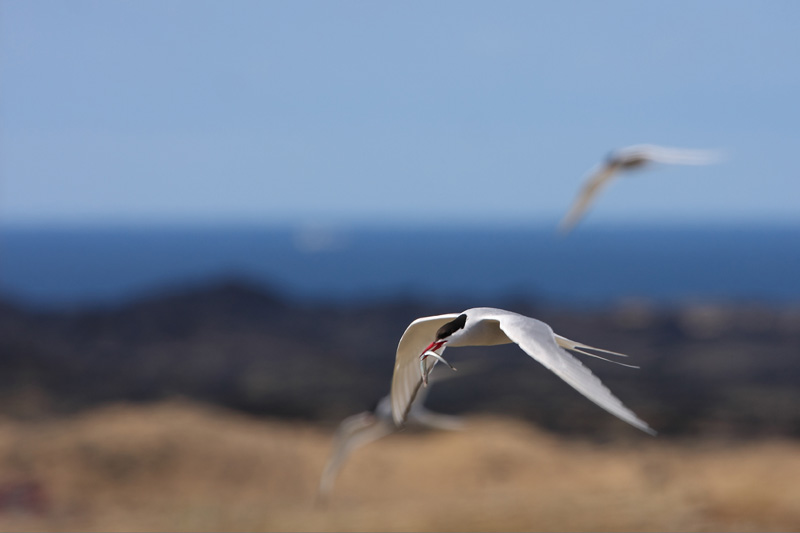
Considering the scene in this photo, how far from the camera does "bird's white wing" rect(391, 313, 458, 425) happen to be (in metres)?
4.16

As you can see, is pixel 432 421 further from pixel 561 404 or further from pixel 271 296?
pixel 271 296

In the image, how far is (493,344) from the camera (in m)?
3.96

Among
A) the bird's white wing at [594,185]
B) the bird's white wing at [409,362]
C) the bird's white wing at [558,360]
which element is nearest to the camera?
the bird's white wing at [558,360]

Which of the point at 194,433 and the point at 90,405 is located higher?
the point at 194,433

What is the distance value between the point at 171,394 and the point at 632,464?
12521 millimetres

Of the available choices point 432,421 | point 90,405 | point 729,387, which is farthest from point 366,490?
point 729,387

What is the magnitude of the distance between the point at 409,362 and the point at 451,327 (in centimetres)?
54

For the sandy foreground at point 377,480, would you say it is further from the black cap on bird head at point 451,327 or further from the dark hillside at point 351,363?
the black cap on bird head at point 451,327

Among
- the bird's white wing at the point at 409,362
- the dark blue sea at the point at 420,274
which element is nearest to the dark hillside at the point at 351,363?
the bird's white wing at the point at 409,362

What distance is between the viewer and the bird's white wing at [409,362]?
416 cm

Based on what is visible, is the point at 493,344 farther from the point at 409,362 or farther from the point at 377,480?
the point at 377,480

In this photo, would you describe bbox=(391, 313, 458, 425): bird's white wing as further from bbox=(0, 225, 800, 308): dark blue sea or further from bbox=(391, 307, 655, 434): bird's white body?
bbox=(0, 225, 800, 308): dark blue sea

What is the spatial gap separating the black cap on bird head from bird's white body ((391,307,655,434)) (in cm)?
2

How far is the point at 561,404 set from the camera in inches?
851
